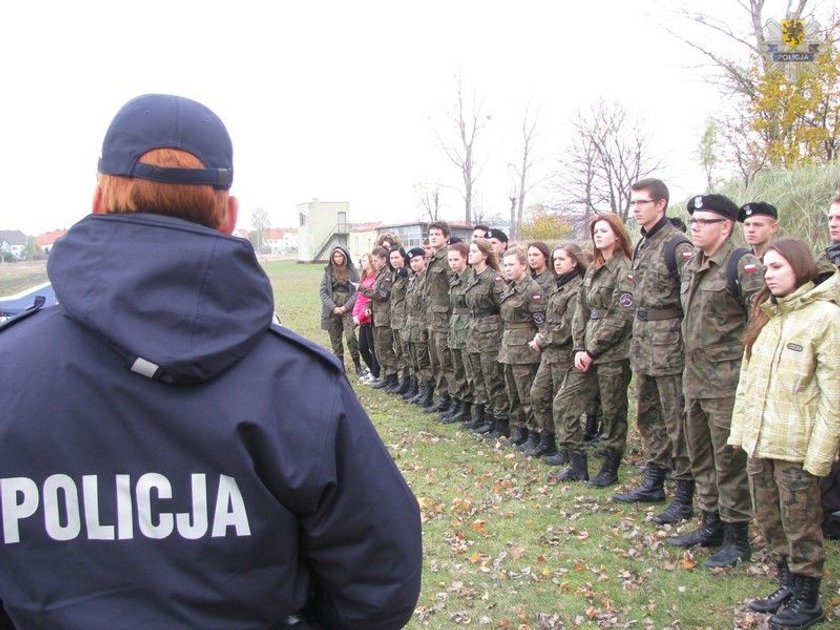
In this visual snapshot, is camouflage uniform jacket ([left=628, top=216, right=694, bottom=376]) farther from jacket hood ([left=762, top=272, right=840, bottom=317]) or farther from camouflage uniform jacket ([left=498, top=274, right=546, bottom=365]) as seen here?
camouflage uniform jacket ([left=498, top=274, right=546, bottom=365])

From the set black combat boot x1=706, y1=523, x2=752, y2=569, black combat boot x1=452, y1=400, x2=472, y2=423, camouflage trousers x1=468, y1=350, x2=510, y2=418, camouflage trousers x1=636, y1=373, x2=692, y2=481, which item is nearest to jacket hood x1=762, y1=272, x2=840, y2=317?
camouflage trousers x1=636, y1=373, x2=692, y2=481

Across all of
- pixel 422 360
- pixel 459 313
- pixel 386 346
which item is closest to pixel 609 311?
pixel 459 313

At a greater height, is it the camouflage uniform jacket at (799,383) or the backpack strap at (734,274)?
the backpack strap at (734,274)

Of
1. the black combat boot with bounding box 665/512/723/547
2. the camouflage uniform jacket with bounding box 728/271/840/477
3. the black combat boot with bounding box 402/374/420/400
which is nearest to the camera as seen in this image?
the camouflage uniform jacket with bounding box 728/271/840/477

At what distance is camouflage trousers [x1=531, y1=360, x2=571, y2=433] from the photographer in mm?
7227

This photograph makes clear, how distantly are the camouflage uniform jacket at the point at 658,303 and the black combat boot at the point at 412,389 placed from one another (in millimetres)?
5793

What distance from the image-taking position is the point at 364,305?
12070 mm

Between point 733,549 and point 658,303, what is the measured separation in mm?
1817

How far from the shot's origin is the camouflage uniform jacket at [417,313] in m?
10.4

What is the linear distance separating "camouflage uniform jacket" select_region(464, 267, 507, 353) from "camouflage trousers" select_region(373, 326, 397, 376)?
129 inches

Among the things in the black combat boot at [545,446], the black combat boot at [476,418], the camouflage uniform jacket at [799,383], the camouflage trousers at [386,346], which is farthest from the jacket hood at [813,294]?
the camouflage trousers at [386,346]

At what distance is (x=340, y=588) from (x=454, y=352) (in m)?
8.00

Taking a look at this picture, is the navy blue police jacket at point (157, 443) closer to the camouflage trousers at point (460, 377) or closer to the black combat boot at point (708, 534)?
the black combat boot at point (708, 534)

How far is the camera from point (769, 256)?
4.07 m
